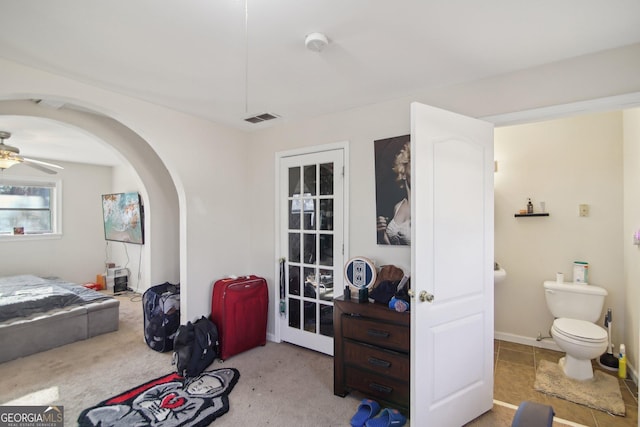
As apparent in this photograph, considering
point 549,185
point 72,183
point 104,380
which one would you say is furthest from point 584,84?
point 72,183

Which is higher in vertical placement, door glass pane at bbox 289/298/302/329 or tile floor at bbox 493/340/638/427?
door glass pane at bbox 289/298/302/329

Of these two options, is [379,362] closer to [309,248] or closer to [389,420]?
[389,420]

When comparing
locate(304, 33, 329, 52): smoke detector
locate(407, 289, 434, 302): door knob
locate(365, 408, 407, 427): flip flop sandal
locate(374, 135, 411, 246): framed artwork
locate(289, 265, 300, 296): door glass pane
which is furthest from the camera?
locate(289, 265, 300, 296): door glass pane

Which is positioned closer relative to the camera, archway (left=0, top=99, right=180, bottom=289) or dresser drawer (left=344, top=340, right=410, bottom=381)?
dresser drawer (left=344, top=340, right=410, bottom=381)

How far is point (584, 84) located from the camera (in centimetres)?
196

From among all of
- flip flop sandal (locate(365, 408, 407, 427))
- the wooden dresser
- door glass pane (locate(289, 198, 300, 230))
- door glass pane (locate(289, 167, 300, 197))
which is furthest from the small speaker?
flip flop sandal (locate(365, 408, 407, 427))

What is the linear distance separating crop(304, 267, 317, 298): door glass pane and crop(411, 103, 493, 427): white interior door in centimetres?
146

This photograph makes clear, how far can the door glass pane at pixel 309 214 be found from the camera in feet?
10.4

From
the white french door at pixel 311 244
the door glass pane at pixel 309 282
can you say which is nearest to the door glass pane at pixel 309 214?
the white french door at pixel 311 244

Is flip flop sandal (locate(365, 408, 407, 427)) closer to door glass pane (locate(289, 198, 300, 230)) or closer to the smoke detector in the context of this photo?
door glass pane (locate(289, 198, 300, 230))

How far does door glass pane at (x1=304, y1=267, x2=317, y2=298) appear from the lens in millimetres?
3158

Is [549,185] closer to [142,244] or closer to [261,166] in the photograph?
[261,166]

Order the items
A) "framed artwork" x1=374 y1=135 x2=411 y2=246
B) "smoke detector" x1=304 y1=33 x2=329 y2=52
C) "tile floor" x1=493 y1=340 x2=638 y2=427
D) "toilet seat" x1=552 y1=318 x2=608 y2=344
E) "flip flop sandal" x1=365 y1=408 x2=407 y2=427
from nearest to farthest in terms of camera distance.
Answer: "smoke detector" x1=304 y1=33 x2=329 y2=52, "flip flop sandal" x1=365 y1=408 x2=407 y2=427, "tile floor" x1=493 y1=340 x2=638 y2=427, "toilet seat" x1=552 y1=318 x2=608 y2=344, "framed artwork" x1=374 y1=135 x2=411 y2=246

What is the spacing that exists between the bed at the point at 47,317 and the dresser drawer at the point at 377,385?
10.2ft
